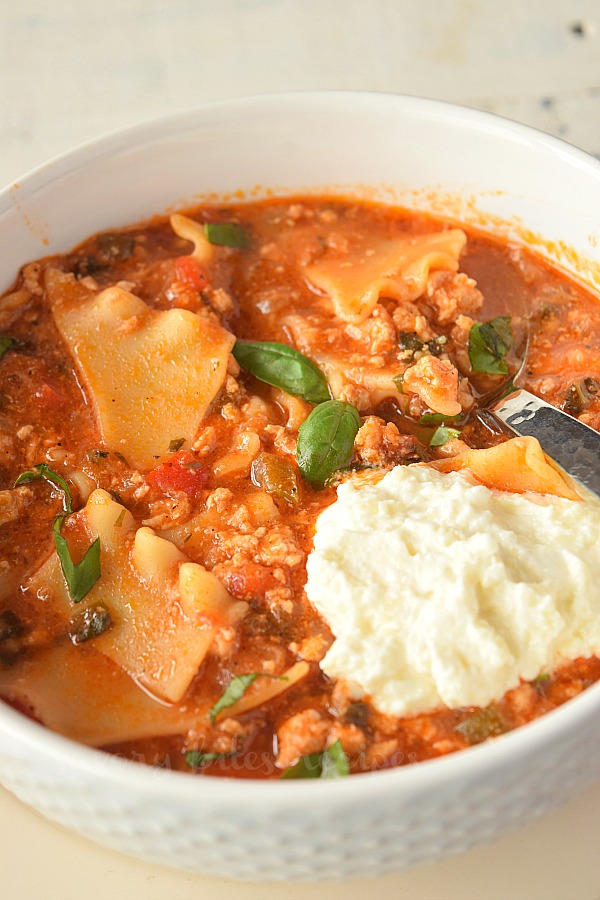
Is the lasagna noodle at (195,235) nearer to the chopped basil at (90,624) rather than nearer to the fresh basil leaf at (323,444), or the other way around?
the fresh basil leaf at (323,444)

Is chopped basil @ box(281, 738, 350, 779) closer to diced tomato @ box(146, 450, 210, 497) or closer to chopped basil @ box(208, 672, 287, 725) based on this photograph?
chopped basil @ box(208, 672, 287, 725)

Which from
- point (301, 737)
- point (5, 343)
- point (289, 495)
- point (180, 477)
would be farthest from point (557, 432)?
point (5, 343)

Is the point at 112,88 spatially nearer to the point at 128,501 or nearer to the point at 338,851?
the point at 128,501

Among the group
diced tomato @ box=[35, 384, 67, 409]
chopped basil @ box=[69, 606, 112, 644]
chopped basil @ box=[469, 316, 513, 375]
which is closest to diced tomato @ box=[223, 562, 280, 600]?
chopped basil @ box=[69, 606, 112, 644]

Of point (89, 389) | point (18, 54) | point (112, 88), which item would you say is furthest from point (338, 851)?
point (18, 54)

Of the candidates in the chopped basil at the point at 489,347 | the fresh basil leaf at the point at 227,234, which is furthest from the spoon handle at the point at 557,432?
the fresh basil leaf at the point at 227,234

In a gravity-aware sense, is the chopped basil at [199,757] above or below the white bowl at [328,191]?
below
